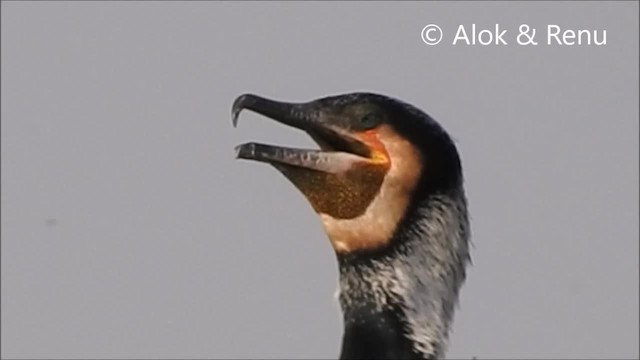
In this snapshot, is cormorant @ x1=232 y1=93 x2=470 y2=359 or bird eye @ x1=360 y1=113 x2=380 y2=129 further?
bird eye @ x1=360 y1=113 x2=380 y2=129

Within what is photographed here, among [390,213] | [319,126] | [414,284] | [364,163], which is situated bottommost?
[414,284]

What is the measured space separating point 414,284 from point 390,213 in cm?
24

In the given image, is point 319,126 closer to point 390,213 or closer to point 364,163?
point 364,163

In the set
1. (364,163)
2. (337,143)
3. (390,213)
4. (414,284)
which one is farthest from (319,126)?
(414,284)

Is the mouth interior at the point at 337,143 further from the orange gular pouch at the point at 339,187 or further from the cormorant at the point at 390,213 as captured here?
the orange gular pouch at the point at 339,187

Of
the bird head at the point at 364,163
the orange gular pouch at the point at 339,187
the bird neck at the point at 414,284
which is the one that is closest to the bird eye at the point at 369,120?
the bird head at the point at 364,163

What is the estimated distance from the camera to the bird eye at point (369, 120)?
7.76m

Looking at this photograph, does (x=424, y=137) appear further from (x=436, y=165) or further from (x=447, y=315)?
(x=447, y=315)

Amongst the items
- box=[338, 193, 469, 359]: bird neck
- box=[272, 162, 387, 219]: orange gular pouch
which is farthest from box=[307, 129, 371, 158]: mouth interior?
box=[338, 193, 469, 359]: bird neck

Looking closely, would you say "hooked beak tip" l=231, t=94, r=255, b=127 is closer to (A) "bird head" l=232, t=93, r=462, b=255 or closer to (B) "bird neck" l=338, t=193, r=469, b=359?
(A) "bird head" l=232, t=93, r=462, b=255

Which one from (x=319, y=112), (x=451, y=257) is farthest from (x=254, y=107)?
(x=451, y=257)

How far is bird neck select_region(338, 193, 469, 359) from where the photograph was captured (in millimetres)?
7664

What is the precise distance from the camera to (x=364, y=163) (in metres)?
7.73

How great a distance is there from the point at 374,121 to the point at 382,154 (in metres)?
0.11
